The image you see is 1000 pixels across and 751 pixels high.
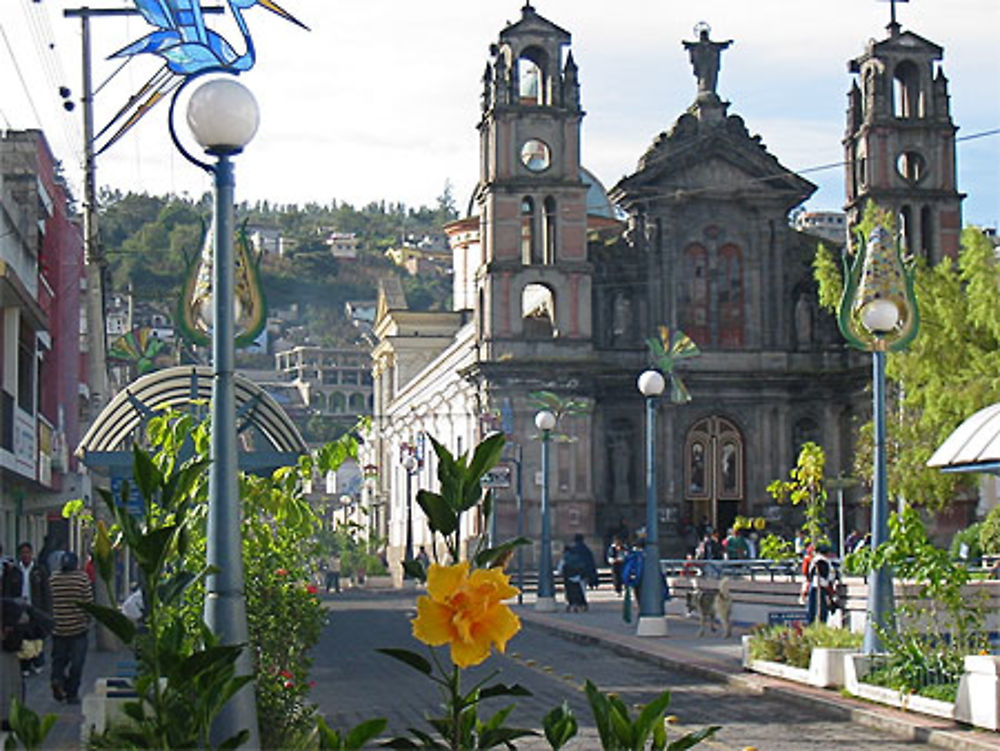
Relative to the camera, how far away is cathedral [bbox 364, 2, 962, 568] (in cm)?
5834

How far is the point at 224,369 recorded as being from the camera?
10227 mm

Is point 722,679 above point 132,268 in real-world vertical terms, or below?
below

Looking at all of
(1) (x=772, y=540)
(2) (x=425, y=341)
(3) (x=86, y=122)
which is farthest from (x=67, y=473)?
(2) (x=425, y=341)

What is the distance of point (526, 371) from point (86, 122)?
2984cm

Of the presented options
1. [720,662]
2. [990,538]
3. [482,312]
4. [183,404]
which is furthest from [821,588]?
[482,312]

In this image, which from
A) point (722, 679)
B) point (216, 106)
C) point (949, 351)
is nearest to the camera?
point (216, 106)

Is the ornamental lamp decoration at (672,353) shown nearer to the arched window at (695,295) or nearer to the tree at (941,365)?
the arched window at (695,295)

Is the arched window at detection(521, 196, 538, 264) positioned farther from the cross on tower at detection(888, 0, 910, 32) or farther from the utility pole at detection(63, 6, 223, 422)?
the utility pole at detection(63, 6, 223, 422)

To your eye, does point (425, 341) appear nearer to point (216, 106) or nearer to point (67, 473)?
point (67, 473)

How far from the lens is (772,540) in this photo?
29031 mm

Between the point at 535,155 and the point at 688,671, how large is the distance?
126 ft

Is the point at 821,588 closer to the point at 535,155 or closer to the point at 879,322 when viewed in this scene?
the point at 879,322

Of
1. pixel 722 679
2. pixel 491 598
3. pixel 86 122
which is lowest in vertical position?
pixel 722 679

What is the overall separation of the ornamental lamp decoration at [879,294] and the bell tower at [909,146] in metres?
39.9
